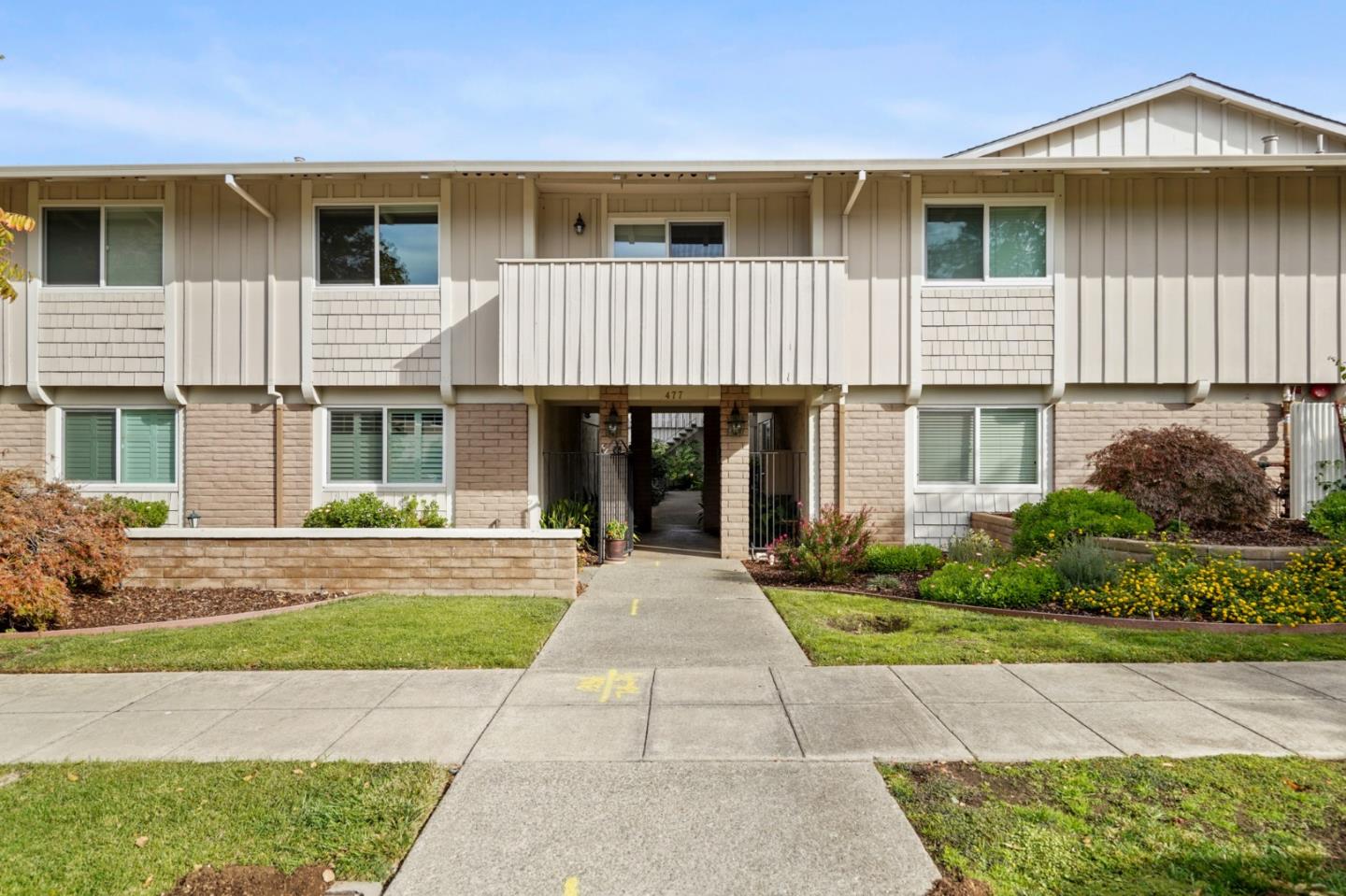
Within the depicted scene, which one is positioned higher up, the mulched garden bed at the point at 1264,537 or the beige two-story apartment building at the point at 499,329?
the beige two-story apartment building at the point at 499,329

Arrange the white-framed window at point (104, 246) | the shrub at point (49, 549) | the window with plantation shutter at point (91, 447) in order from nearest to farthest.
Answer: the shrub at point (49, 549)
the white-framed window at point (104, 246)
the window with plantation shutter at point (91, 447)

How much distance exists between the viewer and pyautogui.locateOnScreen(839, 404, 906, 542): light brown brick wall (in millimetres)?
11852

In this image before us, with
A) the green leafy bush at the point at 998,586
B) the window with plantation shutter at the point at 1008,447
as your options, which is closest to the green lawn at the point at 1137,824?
the green leafy bush at the point at 998,586

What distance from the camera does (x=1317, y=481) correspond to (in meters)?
11.2

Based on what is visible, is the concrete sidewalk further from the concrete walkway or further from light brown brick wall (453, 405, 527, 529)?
light brown brick wall (453, 405, 527, 529)

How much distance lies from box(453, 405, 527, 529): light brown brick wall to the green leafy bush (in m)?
6.33

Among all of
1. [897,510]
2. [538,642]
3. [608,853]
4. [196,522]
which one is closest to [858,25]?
[897,510]

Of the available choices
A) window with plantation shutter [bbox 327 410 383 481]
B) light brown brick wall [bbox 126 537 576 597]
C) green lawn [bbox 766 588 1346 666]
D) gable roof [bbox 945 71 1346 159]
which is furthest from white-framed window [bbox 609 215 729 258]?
green lawn [bbox 766 588 1346 666]

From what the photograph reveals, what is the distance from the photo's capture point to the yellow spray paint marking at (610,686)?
5484 mm

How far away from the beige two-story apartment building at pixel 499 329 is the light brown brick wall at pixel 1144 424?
4cm

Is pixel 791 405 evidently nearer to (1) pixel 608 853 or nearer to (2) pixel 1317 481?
(2) pixel 1317 481

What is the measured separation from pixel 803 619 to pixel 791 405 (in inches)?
258

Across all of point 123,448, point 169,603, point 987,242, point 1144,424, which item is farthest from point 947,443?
point 123,448

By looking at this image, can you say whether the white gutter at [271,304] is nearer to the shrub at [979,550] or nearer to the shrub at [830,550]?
the shrub at [830,550]
